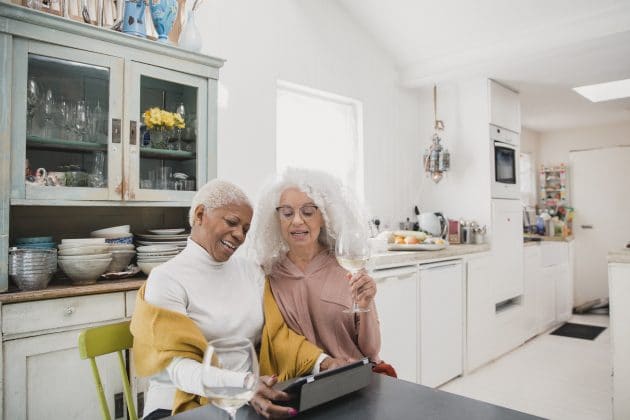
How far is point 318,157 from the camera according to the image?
3.56 meters

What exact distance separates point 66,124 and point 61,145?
100 millimetres

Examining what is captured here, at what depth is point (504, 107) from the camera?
4129 mm

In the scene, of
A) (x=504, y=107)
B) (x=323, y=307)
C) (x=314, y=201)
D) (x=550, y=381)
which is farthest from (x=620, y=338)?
(x=504, y=107)

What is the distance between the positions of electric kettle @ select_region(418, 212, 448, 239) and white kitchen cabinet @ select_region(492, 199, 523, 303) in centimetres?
42

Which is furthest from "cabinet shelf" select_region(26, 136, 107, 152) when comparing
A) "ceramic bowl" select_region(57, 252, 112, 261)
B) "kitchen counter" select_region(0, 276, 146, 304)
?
"kitchen counter" select_region(0, 276, 146, 304)

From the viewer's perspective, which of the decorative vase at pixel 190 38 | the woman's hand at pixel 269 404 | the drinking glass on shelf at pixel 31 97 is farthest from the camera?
the decorative vase at pixel 190 38

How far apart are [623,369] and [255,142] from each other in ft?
8.37

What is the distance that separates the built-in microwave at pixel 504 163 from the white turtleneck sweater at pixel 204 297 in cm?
314

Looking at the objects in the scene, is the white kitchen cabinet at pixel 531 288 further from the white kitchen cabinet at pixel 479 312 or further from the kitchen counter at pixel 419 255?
the kitchen counter at pixel 419 255

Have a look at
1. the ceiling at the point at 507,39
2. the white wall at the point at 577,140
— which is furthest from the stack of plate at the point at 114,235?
the white wall at the point at 577,140

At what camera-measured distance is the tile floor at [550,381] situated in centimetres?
286

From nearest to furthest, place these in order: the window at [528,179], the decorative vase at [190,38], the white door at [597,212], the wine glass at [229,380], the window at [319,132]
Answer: the wine glass at [229,380], the decorative vase at [190,38], the window at [319,132], the white door at [597,212], the window at [528,179]

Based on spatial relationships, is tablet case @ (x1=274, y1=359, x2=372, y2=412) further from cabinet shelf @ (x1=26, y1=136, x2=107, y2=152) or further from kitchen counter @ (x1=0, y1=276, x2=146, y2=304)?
cabinet shelf @ (x1=26, y1=136, x2=107, y2=152)

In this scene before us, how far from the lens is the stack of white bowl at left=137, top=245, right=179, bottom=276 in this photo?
82.0 inches
